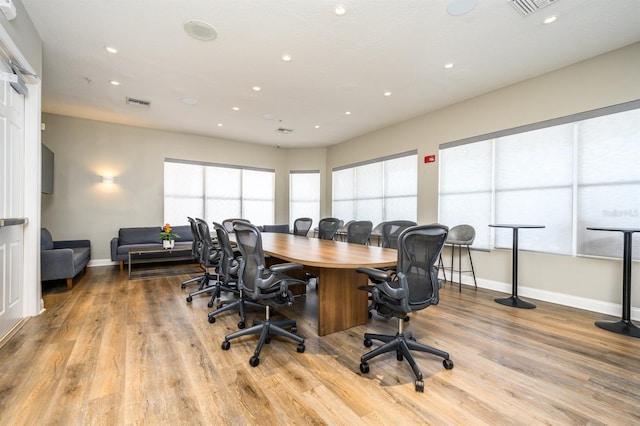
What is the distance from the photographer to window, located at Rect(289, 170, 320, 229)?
326 inches

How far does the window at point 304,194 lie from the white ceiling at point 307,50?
320 cm

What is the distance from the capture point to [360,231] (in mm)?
4066

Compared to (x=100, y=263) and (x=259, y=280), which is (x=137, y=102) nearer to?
(x=100, y=263)

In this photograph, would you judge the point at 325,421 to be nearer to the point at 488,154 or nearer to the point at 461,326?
the point at 461,326

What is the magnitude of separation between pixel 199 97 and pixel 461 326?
498 centimetres

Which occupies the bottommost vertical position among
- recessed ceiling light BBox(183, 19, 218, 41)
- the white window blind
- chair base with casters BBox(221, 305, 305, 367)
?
chair base with casters BBox(221, 305, 305, 367)

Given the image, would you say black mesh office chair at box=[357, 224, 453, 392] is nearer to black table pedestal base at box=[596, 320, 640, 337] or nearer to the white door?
black table pedestal base at box=[596, 320, 640, 337]

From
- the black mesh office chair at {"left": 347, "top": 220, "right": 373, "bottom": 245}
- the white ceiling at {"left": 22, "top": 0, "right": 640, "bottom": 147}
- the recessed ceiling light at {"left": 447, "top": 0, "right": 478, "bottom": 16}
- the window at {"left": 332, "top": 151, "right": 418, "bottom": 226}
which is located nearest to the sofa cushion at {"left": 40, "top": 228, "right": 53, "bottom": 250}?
the white ceiling at {"left": 22, "top": 0, "right": 640, "bottom": 147}

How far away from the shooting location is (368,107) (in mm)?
5105

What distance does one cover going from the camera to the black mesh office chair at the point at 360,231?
158 inches

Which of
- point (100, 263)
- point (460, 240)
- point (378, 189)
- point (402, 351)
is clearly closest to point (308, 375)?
point (402, 351)

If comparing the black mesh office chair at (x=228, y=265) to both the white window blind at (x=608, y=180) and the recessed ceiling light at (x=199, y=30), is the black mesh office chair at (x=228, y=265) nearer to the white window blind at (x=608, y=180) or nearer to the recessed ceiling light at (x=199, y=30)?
the recessed ceiling light at (x=199, y=30)

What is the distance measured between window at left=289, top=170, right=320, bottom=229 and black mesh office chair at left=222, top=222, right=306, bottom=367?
5.84 meters

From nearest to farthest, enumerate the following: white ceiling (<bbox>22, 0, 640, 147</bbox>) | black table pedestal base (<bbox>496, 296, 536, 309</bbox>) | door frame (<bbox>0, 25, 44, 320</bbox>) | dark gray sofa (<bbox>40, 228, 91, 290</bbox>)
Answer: white ceiling (<bbox>22, 0, 640, 147</bbox>) < door frame (<bbox>0, 25, 44, 320</bbox>) < black table pedestal base (<bbox>496, 296, 536, 309</bbox>) < dark gray sofa (<bbox>40, 228, 91, 290</bbox>)
